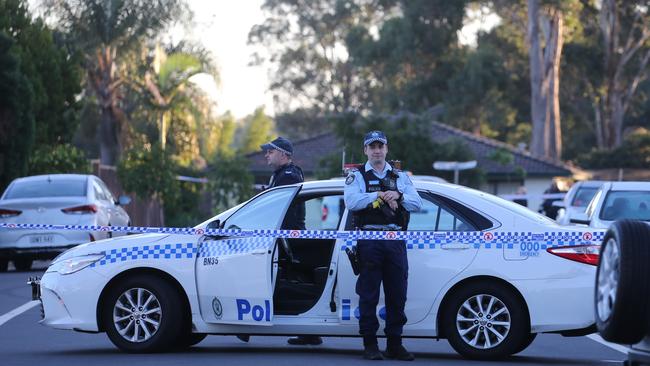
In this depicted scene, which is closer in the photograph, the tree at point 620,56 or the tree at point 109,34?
the tree at point 109,34

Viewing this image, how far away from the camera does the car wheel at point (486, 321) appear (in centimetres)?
965

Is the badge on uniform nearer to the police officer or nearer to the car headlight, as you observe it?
the police officer

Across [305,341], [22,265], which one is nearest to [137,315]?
[305,341]

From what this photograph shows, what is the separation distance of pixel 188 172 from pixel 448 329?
37.6 metres

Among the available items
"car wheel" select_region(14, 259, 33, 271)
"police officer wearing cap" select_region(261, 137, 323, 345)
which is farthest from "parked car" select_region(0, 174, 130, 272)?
"police officer wearing cap" select_region(261, 137, 323, 345)

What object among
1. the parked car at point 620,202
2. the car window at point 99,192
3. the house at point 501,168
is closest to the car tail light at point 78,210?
the car window at point 99,192

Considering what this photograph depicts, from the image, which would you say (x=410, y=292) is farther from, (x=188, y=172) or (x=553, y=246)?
→ (x=188, y=172)

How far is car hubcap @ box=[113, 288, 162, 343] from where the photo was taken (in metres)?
10.1

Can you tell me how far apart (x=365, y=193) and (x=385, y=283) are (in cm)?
69

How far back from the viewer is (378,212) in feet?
32.1

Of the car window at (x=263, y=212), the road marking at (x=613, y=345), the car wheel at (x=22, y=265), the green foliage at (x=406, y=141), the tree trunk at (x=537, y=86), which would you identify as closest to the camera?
the car window at (x=263, y=212)

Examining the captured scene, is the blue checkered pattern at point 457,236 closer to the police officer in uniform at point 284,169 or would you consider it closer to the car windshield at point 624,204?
the police officer in uniform at point 284,169

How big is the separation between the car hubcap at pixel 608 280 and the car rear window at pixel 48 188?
537 inches

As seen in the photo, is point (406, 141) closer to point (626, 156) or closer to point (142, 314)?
point (626, 156)
